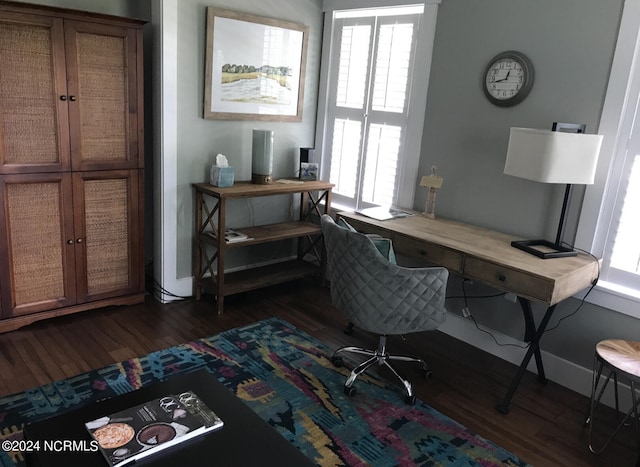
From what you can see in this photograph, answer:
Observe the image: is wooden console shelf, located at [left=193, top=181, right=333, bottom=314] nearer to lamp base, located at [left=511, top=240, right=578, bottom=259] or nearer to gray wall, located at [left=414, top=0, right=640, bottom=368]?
gray wall, located at [left=414, top=0, right=640, bottom=368]

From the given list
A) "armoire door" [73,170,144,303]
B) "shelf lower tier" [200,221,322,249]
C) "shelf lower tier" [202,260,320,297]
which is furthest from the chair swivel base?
"armoire door" [73,170,144,303]

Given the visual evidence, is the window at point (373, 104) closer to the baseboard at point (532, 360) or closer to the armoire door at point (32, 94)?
the baseboard at point (532, 360)

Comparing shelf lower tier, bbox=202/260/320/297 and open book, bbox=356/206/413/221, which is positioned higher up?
open book, bbox=356/206/413/221

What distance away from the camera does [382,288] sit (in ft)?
7.73

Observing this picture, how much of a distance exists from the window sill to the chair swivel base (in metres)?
0.95

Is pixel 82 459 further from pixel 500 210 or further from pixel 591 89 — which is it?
pixel 591 89

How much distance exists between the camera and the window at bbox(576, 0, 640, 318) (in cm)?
243

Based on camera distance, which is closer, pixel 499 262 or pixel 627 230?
pixel 499 262

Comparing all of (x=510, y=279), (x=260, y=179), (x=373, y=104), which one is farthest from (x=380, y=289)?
(x=373, y=104)

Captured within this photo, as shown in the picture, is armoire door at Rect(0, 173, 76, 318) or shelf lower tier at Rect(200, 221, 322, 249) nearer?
armoire door at Rect(0, 173, 76, 318)

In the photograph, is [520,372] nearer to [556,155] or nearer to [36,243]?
[556,155]

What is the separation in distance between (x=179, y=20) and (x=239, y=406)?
8.03 ft

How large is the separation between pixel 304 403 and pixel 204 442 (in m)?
0.97

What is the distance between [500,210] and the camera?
2988 mm
